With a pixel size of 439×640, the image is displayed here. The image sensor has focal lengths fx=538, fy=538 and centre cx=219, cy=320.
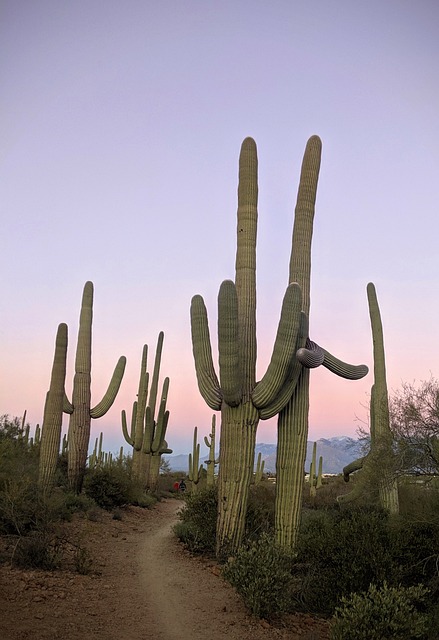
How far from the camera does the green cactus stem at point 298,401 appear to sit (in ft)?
35.6

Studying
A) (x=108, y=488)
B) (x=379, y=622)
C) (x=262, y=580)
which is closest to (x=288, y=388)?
(x=262, y=580)

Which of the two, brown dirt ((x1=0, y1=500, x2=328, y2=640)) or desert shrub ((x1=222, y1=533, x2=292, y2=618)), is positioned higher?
desert shrub ((x1=222, y1=533, x2=292, y2=618))

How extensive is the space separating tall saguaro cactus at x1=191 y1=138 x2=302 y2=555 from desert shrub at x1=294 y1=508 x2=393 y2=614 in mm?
1875

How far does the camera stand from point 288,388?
11.1 m

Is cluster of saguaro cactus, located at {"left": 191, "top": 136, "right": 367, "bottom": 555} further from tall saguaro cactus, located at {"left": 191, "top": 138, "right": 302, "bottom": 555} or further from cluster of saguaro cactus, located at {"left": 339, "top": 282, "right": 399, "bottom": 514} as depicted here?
cluster of saguaro cactus, located at {"left": 339, "top": 282, "right": 399, "bottom": 514}

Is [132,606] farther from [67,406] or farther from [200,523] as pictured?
[67,406]

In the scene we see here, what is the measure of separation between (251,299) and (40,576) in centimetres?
649

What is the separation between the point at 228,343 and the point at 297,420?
2394 mm

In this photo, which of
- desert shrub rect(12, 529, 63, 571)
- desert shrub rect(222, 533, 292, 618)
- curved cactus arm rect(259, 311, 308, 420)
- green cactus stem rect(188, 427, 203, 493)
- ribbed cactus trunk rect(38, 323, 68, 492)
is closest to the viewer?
desert shrub rect(222, 533, 292, 618)

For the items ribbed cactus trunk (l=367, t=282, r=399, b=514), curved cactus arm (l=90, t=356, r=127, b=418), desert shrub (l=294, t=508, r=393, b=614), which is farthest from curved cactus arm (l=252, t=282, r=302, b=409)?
curved cactus arm (l=90, t=356, r=127, b=418)

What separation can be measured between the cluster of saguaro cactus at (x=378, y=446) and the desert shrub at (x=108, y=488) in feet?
24.6

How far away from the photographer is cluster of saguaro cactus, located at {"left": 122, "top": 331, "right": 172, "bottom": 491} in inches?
967

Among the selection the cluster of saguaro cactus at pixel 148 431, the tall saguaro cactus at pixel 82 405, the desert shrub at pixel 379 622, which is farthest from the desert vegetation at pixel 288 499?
the cluster of saguaro cactus at pixel 148 431

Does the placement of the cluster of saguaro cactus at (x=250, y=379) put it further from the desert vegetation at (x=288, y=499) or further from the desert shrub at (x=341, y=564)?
the desert shrub at (x=341, y=564)
